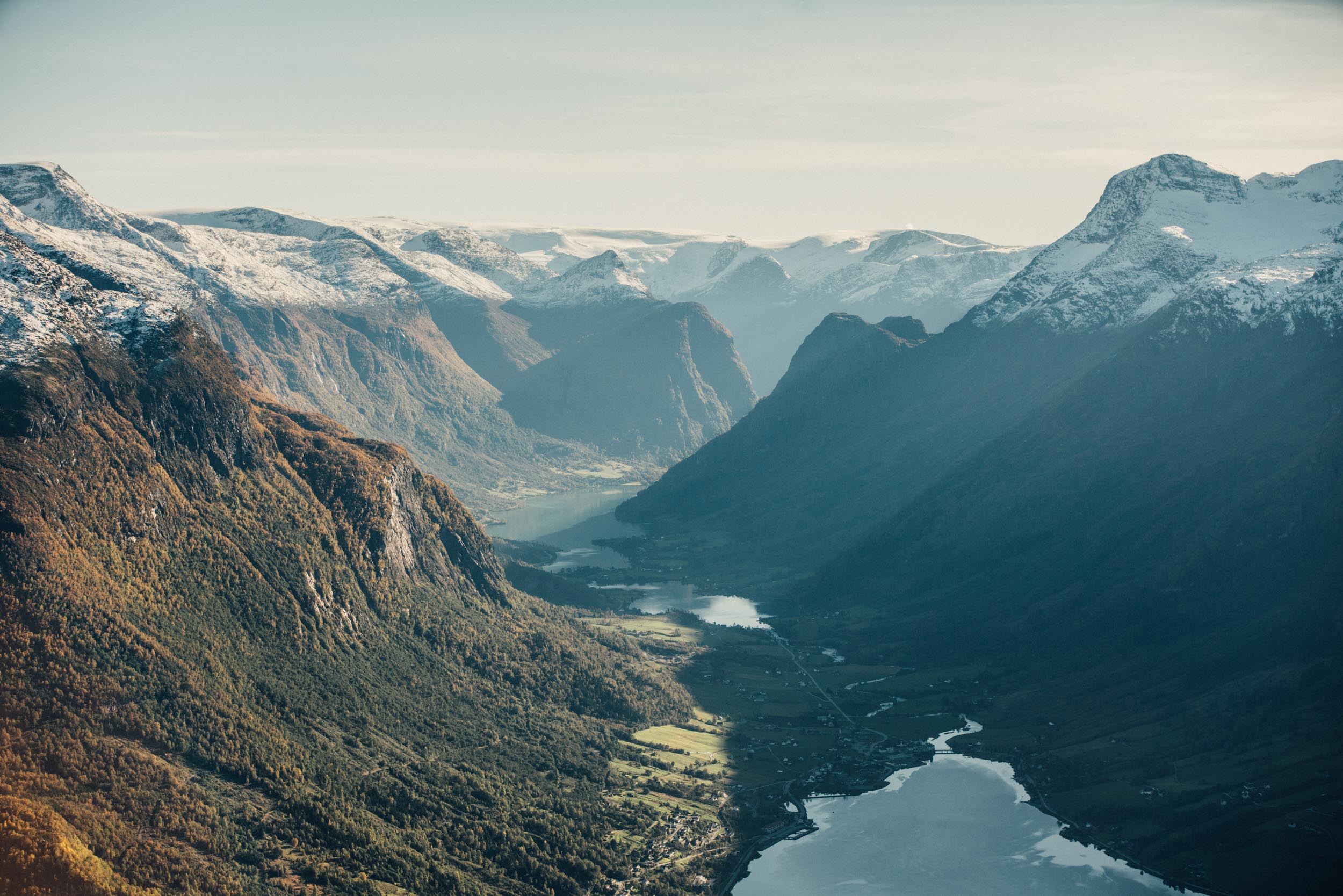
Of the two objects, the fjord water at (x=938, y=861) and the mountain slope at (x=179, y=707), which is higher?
the mountain slope at (x=179, y=707)

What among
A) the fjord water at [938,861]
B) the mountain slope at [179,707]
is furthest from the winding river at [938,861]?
the mountain slope at [179,707]

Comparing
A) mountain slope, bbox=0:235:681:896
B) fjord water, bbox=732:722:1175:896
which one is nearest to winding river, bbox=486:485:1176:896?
fjord water, bbox=732:722:1175:896

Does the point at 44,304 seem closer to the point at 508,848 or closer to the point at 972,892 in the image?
the point at 508,848

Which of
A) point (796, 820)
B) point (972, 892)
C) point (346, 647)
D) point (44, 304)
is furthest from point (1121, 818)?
point (44, 304)

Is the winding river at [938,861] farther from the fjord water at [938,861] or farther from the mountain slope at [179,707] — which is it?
the mountain slope at [179,707]

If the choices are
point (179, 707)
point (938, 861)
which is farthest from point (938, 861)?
point (179, 707)

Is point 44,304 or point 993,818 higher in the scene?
point 44,304
